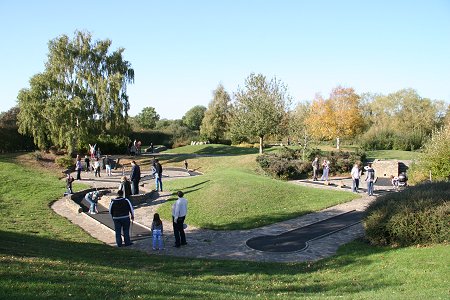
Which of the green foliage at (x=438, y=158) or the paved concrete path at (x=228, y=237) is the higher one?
the green foliage at (x=438, y=158)

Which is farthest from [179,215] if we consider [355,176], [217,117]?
[217,117]

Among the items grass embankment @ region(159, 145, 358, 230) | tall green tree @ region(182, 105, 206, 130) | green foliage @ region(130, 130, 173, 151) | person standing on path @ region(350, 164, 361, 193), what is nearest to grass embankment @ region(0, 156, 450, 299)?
grass embankment @ region(159, 145, 358, 230)

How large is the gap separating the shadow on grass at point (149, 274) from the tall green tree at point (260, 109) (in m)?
28.2

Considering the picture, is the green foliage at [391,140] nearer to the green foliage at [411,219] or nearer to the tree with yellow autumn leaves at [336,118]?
the tree with yellow autumn leaves at [336,118]

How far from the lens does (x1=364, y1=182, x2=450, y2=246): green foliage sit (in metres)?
11.5

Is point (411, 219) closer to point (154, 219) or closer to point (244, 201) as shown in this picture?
point (154, 219)

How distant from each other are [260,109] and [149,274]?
32.6 m

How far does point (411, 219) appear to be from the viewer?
11.8 meters

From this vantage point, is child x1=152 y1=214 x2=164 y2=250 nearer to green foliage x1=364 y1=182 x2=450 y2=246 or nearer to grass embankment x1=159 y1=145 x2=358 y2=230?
grass embankment x1=159 y1=145 x2=358 y2=230

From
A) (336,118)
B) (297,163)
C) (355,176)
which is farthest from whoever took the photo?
(336,118)

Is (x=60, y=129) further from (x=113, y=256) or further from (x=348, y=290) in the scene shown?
(x=348, y=290)

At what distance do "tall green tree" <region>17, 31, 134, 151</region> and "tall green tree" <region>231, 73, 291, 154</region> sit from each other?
37.9 ft

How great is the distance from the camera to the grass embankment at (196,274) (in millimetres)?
6656

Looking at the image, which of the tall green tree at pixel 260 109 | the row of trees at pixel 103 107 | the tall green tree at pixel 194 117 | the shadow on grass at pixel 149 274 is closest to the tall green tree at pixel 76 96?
the row of trees at pixel 103 107
